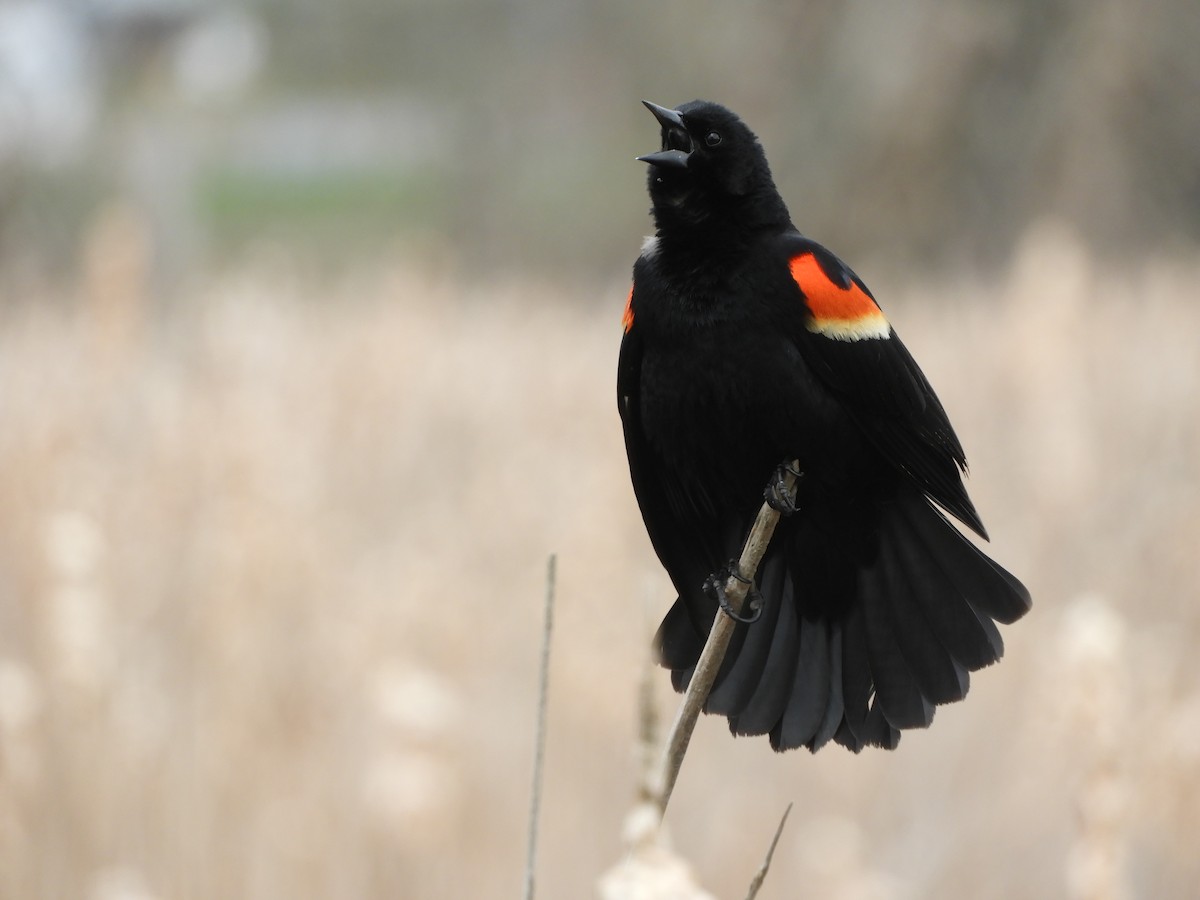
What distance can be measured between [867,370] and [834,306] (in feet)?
0.27

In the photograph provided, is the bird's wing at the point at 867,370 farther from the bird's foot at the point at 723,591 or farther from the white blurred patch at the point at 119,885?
the white blurred patch at the point at 119,885

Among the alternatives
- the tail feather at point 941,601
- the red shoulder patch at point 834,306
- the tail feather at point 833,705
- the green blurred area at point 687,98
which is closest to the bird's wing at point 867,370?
the red shoulder patch at point 834,306

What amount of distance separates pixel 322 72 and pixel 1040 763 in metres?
22.7

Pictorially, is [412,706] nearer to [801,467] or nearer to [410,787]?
[410,787]

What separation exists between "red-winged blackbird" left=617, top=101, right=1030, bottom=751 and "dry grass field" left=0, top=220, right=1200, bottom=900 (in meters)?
0.18

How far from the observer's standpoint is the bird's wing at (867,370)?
1.32 m

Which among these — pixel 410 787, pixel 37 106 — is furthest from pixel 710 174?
pixel 37 106

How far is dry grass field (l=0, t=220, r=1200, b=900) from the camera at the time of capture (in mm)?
2156

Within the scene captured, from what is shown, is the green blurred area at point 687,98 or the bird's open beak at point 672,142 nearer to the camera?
the bird's open beak at point 672,142

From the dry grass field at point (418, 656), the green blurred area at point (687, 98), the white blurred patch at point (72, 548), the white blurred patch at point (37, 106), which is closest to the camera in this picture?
the white blurred patch at point (72, 548)

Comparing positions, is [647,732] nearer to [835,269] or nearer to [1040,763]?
[835,269]

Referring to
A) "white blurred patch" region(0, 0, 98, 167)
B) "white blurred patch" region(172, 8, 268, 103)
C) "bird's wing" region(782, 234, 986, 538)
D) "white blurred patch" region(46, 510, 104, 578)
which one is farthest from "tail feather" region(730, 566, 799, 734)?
"white blurred patch" region(172, 8, 268, 103)

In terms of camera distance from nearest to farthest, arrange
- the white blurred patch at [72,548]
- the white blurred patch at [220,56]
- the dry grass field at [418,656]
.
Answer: the white blurred patch at [72,548]
the dry grass field at [418,656]
the white blurred patch at [220,56]

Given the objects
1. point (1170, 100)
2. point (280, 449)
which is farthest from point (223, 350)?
point (1170, 100)
